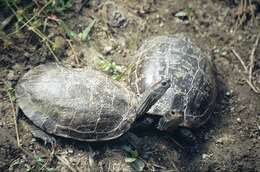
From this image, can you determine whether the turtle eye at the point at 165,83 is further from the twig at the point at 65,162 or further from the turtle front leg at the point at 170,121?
the twig at the point at 65,162

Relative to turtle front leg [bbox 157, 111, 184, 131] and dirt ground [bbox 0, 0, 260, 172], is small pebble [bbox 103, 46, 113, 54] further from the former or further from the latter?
turtle front leg [bbox 157, 111, 184, 131]

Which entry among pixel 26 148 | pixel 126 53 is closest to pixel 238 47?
pixel 126 53

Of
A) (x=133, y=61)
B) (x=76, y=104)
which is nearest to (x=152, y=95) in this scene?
(x=76, y=104)

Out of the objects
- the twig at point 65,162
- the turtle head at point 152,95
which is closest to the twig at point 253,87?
the turtle head at point 152,95

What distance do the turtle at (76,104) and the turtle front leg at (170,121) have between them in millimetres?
256

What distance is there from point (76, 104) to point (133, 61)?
4.06ft

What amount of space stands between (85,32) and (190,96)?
1561mm

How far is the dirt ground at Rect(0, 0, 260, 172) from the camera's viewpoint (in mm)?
5227

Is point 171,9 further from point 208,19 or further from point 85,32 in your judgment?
point 85,32

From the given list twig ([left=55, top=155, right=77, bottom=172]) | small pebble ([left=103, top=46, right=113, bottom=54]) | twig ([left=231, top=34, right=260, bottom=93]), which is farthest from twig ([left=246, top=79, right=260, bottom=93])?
twig ([left=55, top=155, right=77, bottom=172])

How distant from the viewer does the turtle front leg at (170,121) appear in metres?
5.36

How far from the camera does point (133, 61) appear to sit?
602cm

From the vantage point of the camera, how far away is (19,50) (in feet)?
18.6

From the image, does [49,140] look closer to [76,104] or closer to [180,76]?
[76,104]
